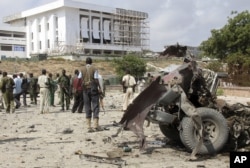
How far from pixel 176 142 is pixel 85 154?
7.00 ft

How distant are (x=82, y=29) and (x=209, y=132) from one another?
93443mm

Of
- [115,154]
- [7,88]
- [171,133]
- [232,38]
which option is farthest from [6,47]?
[115,154]

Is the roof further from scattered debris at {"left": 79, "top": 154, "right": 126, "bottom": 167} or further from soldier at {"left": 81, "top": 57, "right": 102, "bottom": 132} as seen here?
scattered debris at {"left": 79, "top": 154, "right": 126, "bottom": 167}

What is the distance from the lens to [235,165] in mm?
5406

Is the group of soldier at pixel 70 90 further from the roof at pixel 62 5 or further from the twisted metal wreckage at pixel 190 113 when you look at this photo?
the roof at pixel 62 5

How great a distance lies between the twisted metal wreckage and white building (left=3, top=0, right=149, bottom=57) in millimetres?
82439

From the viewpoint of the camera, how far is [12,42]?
99938 millimetres

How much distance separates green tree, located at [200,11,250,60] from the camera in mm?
39031

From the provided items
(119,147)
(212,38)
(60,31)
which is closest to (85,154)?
(119,147)

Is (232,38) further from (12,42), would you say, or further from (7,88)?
(12,42)

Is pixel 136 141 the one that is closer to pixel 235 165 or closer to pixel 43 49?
pixel 235 165

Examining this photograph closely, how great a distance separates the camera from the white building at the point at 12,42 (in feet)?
317

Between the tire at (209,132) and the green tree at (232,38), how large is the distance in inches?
1268

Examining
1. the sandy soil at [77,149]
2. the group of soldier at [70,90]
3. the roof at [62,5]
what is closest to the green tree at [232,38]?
the group of soldier at [70,90]
